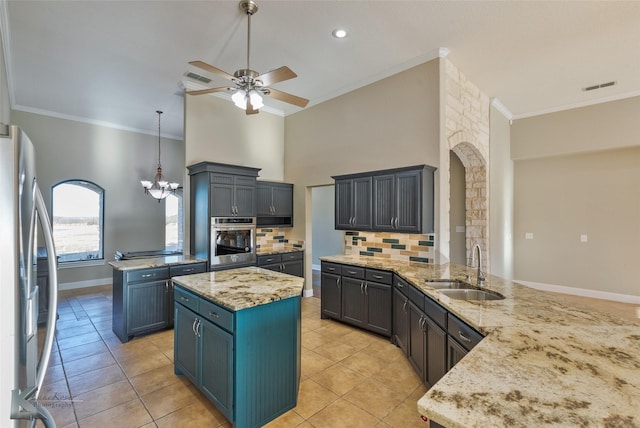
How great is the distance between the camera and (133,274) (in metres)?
3.84

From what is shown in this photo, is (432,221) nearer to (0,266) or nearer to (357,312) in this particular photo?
(357,312)

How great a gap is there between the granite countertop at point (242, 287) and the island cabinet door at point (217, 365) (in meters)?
0.24

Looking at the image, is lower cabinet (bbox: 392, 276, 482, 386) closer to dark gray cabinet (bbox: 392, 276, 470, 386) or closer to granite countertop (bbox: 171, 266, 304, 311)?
dark gray cabinet (bbox: 392, 276, 470, 386)

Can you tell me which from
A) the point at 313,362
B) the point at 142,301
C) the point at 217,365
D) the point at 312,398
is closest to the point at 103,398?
the point at 217,365

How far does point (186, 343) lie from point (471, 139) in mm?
4702

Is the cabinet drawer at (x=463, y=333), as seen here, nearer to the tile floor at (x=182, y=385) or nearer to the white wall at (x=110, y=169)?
the tile floor at (x=182, y=385)

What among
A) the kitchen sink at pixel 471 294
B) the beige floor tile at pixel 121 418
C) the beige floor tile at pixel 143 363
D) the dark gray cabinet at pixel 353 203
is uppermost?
the dark gray cabinet at pixel 353 203

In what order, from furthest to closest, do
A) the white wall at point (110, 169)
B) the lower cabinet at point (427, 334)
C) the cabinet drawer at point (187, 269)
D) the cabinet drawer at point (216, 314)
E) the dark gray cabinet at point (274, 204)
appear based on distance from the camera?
the white wall at point (110, 169)
the dark gray cabinet at point (274, 204)
the cabinet drawer at point (187, 269)
the cabinet drawer at point (216, 314)
the lower cabinet at point (427, 334)

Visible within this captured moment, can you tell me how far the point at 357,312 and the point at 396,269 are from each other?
914 mm

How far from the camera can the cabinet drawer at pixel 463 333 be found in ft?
5.97

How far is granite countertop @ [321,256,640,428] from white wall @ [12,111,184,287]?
6783 mm

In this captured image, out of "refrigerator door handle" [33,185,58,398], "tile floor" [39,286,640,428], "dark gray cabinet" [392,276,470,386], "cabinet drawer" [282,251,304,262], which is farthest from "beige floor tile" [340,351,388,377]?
"refrigerator door handle" [33,185,58,398]

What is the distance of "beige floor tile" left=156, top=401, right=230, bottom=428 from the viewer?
230cm

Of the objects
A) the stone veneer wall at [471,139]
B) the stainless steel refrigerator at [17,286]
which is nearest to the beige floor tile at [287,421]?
the stainless steel refrigerator at [17,286]
